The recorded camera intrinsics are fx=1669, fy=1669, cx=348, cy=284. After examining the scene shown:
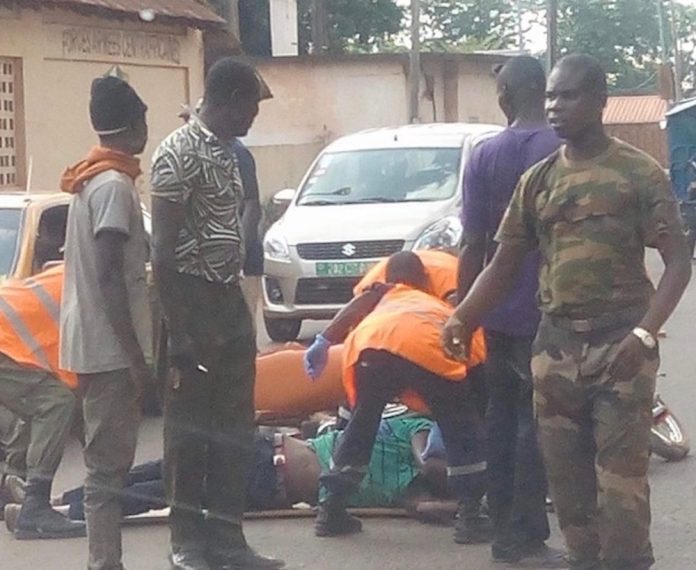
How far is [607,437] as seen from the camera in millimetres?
5348

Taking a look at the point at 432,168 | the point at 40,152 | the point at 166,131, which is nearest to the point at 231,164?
the point at 432,168

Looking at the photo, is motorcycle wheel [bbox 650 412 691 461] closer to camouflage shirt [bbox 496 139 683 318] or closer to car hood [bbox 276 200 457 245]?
camouflage shirt [bbox 496 139 683 318]

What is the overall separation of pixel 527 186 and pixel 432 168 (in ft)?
30.1

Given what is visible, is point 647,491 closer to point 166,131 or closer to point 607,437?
point 607,437

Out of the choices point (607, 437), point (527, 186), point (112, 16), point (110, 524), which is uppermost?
point (112, 16)

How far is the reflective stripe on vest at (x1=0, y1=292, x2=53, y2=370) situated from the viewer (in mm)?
7621

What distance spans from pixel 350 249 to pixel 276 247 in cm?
80

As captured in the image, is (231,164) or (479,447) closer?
(231,164)

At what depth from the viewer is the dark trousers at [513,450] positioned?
6.59m

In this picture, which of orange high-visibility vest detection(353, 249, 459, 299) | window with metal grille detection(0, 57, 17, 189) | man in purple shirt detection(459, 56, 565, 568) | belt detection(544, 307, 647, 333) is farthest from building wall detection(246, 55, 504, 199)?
belt detection(544, 307, 647, 333)

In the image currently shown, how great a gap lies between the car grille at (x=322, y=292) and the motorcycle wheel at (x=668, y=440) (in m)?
5.38

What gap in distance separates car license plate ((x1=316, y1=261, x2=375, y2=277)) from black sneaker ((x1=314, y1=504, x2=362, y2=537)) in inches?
250

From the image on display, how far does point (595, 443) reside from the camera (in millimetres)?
5473

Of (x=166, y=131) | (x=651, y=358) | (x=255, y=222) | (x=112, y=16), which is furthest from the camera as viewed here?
(x=166, y=131)
